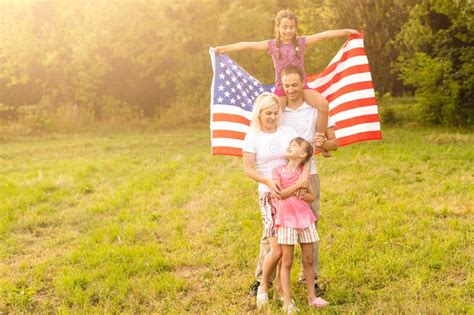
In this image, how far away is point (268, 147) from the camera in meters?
5.10

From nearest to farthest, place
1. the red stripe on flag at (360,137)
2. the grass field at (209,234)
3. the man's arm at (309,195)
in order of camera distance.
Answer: the man's arm at (309,195)
the grass field at (209,234)
the red stripe on flag at (360,137)

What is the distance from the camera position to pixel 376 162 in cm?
1195

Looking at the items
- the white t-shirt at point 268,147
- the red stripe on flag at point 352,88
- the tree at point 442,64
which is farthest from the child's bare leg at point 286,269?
the tree at point 442,64

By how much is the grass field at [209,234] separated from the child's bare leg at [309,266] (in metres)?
0.15

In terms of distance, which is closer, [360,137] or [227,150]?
[227,150]

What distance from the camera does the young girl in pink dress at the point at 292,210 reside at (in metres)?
4.95

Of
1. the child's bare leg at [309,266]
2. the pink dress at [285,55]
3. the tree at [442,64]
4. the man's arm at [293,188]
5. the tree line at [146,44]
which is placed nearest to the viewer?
the man's arm at [293,188]

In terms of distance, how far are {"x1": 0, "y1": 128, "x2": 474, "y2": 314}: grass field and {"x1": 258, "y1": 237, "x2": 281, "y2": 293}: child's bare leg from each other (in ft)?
0.75

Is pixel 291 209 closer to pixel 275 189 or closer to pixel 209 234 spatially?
pixel 275 189

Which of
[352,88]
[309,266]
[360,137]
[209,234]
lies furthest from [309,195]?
[209,234]

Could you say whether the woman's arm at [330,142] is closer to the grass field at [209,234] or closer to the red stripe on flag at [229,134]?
the red stripe on flag at [229,134]

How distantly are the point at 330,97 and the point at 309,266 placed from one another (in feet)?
7.40

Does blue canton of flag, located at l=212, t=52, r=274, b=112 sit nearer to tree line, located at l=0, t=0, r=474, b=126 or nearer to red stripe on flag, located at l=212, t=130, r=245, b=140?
red stripe on flag, located at l=212, t=130, r=245, b=140

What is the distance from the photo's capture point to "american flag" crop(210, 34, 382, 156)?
20.7ft
